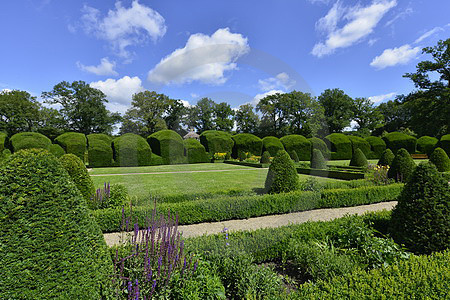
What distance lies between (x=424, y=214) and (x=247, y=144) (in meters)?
23.6

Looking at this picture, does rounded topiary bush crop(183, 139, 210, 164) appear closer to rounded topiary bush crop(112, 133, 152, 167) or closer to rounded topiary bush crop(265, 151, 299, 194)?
rounded topiary bush crop(112, 133, 152, 167)

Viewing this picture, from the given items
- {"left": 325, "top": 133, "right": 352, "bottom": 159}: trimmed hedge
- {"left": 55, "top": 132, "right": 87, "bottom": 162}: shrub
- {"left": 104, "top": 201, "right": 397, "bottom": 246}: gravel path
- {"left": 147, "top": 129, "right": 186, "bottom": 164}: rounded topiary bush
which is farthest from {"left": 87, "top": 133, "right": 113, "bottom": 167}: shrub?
{"left": 325, "top": 133, "right": 352, "bottom": 159}: trimmed hedge

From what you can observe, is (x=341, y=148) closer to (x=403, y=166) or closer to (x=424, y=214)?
(x=403, y=166)

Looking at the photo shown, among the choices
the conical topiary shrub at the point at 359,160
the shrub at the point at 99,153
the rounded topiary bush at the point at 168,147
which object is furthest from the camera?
the rounded topiary bush at the point at 168,147

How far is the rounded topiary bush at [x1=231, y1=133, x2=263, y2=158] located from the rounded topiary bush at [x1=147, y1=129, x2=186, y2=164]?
660 centimetres

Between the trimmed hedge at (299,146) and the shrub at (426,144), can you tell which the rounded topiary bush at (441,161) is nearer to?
the trimmed hedge at (299,146)

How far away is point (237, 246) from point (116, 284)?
180cm

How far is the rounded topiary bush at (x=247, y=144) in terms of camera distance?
2694 centimetres

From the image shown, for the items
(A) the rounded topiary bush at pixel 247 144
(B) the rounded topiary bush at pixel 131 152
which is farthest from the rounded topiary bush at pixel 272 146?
(B) the rounded topiary bush at pixel 131 152

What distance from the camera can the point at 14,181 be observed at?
1700mm

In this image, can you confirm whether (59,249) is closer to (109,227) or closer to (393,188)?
(109,227)

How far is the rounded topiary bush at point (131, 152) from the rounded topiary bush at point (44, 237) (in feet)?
68.5

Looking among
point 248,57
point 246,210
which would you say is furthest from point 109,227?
point 248,57

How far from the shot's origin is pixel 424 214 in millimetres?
3512
